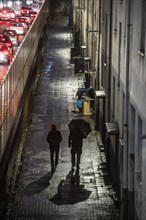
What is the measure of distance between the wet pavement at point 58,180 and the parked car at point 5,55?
7713mm

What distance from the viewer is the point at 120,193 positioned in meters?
18.7

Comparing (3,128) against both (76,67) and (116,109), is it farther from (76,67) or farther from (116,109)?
(76,67)

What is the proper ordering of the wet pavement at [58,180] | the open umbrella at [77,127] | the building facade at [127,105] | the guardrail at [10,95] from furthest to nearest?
1. the open umbrella at [77,127]
2. the guardrail at [10,95]
3. the wet pavement at [58,180]
4. the building facade at [127,105]

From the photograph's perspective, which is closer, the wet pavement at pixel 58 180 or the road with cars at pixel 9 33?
the wet pavement at pixel 58 180

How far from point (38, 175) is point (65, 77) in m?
22.3

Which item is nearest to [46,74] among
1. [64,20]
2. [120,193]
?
[120,193]

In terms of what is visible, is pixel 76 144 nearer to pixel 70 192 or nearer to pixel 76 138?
pixel 76 138

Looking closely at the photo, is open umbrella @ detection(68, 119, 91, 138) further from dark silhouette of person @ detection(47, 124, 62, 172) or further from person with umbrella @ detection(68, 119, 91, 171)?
dark silhouette of person @ detection(47, 124, 62, 172)

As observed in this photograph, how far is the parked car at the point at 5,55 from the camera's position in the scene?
4287 cm

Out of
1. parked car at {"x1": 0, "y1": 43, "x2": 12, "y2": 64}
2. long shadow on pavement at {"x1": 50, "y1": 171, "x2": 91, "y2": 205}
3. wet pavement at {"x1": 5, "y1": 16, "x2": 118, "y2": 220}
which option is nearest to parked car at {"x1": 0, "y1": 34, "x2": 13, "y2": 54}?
parked car at {"x1": 0, "y1": 43, "x2": 12, "y2": 64}

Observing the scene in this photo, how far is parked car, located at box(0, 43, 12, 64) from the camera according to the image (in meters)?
→ 42.9

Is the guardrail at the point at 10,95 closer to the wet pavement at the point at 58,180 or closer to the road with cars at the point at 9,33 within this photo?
the wet pavement at the point at 58,180

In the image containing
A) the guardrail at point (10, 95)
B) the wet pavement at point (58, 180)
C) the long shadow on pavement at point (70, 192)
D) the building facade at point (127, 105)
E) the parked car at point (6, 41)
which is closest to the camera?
the building facade at point (127, 105)

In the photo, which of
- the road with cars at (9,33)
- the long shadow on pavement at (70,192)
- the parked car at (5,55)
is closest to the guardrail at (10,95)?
the long shadow on pavement at (70,192)
